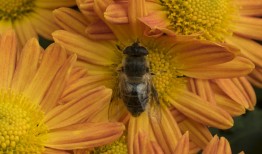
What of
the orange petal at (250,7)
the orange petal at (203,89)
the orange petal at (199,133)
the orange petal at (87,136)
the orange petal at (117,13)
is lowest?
the orange petal at (199,133)

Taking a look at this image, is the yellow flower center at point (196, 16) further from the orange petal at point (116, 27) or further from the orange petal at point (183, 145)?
the orange petal at point (183, 145)

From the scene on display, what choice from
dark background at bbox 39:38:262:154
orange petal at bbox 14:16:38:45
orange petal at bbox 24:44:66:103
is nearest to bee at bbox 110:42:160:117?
orange petal at bbox 24:44:66:103

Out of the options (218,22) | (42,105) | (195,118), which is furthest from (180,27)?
(42,105)

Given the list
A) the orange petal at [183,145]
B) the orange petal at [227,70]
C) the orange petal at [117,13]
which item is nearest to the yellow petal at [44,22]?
the orange petal at [117,13]

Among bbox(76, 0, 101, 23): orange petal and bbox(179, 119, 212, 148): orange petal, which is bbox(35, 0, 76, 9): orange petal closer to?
bbox(76, 0, 101, 23): orange petal

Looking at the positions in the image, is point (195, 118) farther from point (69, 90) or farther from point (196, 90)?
point (69, 90)
